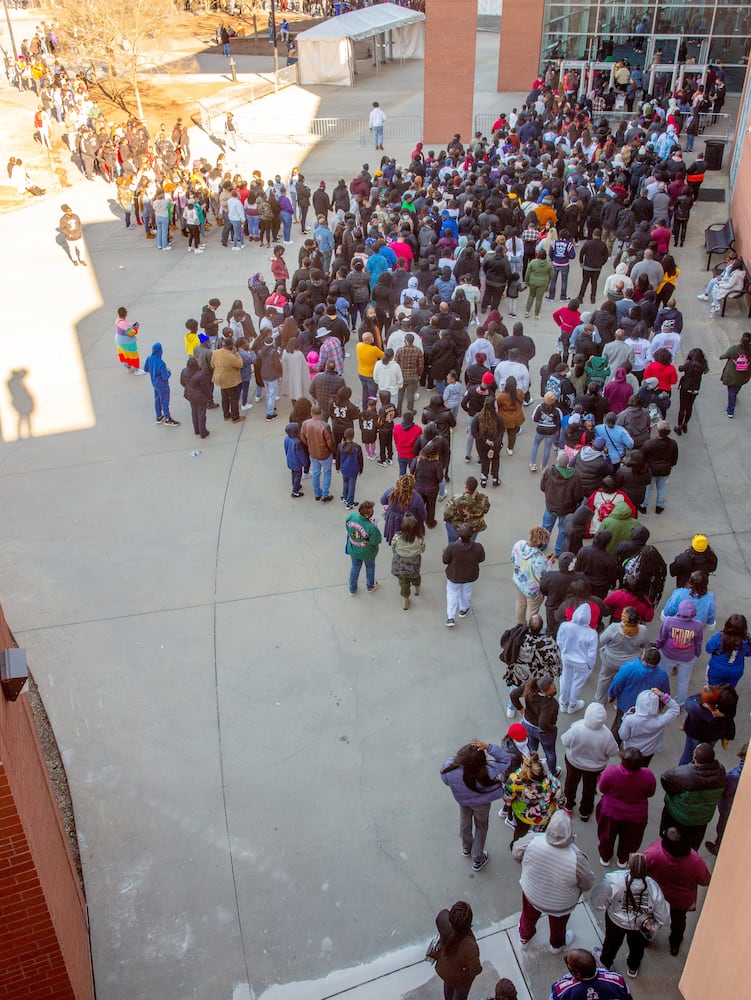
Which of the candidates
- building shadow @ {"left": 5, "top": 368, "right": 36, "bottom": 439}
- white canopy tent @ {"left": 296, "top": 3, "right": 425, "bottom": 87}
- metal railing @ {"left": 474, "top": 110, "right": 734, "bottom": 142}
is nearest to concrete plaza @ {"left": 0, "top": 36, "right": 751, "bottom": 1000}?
building shadow @ {"left": 5, "top": 368, "right": 36, "bottom": 439}

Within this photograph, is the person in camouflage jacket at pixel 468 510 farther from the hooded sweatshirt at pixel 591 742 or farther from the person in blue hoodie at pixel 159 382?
the person in blue hoodie at pixel 159 382

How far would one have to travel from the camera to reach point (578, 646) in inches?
298

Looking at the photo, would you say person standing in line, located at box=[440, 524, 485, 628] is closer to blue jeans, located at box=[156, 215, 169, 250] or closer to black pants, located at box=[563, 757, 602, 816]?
black pants, located at box=[563, 757, 602, 816]

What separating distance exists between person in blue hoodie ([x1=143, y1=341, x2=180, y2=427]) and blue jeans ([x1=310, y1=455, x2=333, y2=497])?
289 cm

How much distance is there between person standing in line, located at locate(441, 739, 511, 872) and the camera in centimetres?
613

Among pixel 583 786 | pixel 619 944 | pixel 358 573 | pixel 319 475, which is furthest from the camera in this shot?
pixel 319 475

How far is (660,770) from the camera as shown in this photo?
7.46 meters

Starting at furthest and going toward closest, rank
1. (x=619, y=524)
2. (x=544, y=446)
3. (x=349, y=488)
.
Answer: (x=544, y=446), (x=349, y=488), (x=619, y=524)

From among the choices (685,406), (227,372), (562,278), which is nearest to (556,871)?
(685,406)

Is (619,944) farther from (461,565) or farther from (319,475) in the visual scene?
(319,475)

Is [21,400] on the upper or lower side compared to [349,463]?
lower

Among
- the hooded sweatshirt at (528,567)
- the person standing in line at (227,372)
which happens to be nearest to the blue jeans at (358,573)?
the hooded sweatshirt at (528,567)

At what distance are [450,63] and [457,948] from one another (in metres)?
28.5

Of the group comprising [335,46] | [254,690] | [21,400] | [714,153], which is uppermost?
[335,46]
